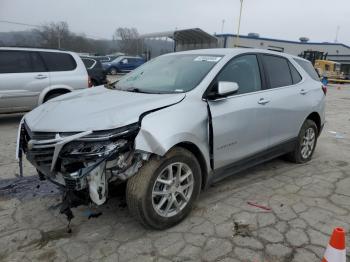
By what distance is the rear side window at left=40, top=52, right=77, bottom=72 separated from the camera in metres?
7.89

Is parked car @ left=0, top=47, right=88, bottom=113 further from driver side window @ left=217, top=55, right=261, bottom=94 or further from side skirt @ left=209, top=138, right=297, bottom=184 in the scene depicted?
side skirt @ left=209, top=138, right=297, bottom=184

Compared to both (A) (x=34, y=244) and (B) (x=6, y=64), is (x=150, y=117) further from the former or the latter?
(B) (x=6, y=64)

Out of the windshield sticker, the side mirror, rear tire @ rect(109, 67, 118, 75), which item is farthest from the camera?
rear tire @ rect(109, 67, 118, 75)

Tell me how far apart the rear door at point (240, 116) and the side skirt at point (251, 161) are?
7 centimetres

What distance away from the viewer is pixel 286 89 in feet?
14.8

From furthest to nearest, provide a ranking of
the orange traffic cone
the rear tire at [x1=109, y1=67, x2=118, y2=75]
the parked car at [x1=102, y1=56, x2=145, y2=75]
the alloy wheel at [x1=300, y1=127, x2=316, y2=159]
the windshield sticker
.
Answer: the rear tire at [x1=109, y1=67, x2=118, y2=75] → the parked car at [x1=102, y1=56, x2=145, y2=75] → the alloy wheel at [x1=300, y1=127, x2=316, y2=159] → the windshield sticker → the orange traffic cone

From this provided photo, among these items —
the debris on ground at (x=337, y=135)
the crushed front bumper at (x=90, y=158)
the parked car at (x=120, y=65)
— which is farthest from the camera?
the parked car at (x=120, y=65)

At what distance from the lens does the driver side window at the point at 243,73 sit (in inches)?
145

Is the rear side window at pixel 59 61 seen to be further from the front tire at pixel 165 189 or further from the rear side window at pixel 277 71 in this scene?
the front tire at pixel 165 189

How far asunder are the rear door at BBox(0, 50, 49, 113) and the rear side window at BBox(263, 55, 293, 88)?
5.39 metres

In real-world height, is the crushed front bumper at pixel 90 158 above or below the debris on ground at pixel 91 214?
above

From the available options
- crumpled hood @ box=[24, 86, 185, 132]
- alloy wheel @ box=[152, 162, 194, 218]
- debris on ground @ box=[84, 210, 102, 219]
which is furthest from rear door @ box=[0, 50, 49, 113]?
alloy wheel @ box=[152, 162, 194, 218]

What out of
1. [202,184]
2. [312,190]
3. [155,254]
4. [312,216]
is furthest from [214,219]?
[312,190]

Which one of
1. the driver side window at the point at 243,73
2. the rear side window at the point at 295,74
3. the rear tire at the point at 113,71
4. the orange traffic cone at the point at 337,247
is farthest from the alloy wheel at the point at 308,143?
the rear tire at the point at 113,71
